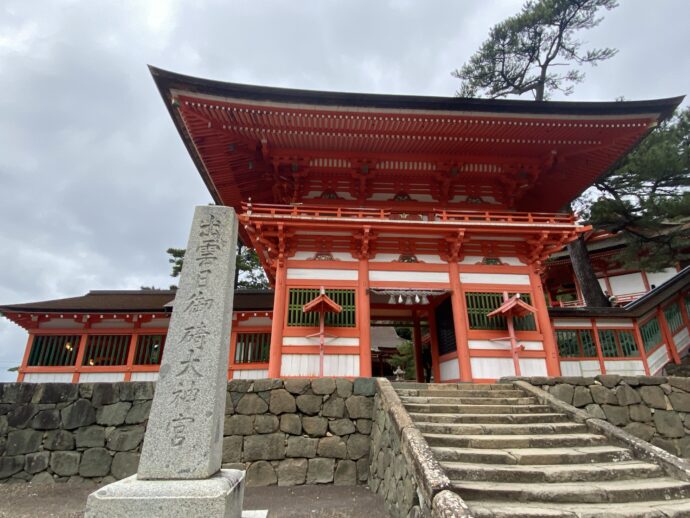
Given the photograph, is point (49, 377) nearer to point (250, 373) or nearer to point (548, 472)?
point (250, 373)

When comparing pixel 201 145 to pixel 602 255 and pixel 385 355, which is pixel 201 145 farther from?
pixel 602 255

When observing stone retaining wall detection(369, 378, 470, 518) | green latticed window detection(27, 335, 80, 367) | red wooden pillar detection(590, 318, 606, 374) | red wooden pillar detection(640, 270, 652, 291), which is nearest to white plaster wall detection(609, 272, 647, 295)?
red wooden pillar detection(640, 270, 652, 291)

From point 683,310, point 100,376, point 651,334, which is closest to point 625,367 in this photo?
point 651,334

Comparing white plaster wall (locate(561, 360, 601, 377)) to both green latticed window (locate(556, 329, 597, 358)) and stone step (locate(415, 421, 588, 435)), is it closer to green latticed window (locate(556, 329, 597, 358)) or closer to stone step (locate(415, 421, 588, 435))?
green latticed window (locate(556, 329, 597, 358))

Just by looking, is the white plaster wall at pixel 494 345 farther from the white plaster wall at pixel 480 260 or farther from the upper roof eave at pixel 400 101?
the upper roof eave at pixel 400 101

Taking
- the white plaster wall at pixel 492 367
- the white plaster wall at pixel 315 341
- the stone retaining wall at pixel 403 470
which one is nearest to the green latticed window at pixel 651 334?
the white plaster wall at pixel 492 367

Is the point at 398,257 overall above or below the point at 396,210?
below

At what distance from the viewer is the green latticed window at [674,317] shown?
36.2ft

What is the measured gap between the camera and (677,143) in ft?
44.4

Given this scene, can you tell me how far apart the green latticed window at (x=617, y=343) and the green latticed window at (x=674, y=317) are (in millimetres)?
1878

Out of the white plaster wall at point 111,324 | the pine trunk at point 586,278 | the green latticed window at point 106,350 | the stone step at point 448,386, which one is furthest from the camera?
the pine trunk at point 586,278

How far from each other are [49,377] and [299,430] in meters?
9.82

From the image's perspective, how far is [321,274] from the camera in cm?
925

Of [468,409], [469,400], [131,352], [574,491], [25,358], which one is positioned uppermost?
[131,352]
